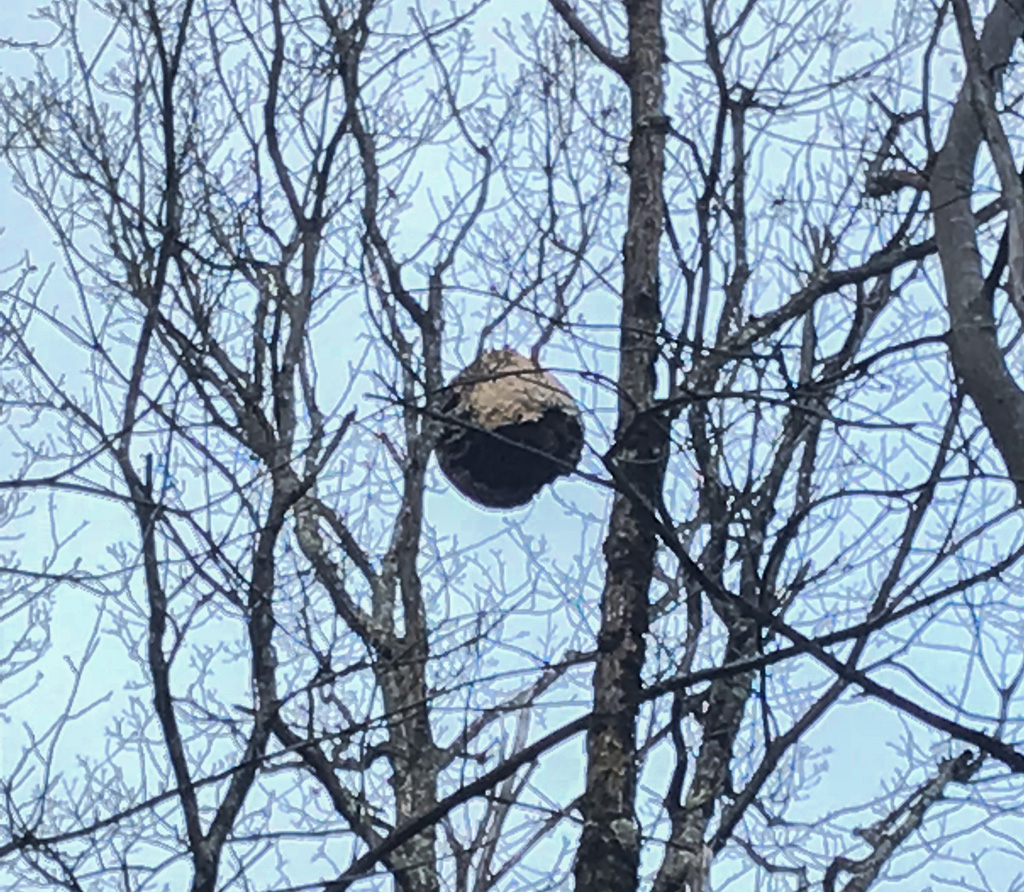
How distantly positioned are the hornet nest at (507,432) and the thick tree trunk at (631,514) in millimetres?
178

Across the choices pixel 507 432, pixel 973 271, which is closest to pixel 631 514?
pixel 507 432

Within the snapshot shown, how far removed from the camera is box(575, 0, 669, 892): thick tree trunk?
158 inches

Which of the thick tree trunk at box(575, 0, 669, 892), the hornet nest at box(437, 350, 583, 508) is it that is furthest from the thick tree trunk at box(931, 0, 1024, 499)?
the hornet nest at box(437, 350, 583, 508)

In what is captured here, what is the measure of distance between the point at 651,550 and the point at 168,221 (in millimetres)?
1523

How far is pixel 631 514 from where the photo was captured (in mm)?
4383

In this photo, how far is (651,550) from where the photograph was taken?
4.36 metres

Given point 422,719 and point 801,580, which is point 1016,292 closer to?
point 801,580

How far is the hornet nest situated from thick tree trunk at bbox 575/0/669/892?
0.58 feet

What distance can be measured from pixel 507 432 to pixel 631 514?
0.41 meters

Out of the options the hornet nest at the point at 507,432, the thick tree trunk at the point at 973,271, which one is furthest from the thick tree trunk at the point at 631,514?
the thick tree trunk at the point at 973,271

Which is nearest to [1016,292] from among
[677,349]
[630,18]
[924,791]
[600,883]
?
[677,349]

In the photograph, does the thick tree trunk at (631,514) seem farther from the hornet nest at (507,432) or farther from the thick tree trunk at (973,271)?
the thick tree trunk at (973,271)

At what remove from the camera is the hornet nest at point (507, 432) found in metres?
4.46

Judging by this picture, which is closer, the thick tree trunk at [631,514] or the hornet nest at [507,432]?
the thick tree trunk at [631,514]
